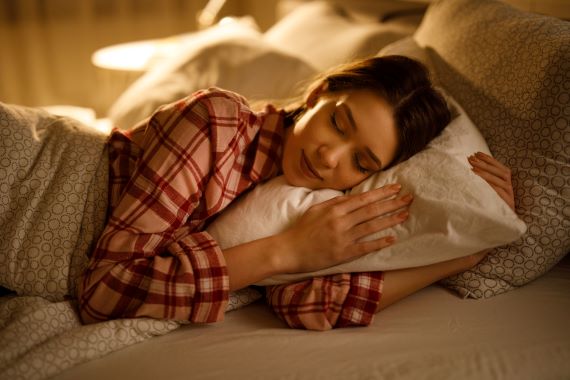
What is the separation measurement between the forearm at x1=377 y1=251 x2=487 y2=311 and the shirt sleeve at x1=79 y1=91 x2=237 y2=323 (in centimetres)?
32

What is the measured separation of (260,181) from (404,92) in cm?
36

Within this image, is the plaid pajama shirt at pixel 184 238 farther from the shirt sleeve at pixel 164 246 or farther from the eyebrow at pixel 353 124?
the eyebrow at pixel 353 124

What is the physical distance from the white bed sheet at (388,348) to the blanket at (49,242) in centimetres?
4

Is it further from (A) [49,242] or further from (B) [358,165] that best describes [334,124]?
(A) [49,242]

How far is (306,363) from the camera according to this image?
822 millimetres

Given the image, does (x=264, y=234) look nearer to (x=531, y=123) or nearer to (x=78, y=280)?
(x=78, y=280)

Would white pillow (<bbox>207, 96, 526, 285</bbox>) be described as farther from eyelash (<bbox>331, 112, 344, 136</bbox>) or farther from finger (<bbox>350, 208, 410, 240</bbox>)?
eyelash (<bbox>331, 112, 344, 136</bbox>)

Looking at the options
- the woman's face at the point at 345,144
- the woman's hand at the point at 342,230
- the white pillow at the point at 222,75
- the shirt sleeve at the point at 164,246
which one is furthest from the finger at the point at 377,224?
the white pillow at the point at 222,75

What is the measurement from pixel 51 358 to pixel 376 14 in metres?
1.48

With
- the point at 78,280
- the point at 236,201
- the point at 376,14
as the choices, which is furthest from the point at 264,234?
the point at 376,14

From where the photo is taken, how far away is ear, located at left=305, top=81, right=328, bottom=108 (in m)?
1.11

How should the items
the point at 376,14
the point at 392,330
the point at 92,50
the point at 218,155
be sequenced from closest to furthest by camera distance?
the point at 392,330 → the point at 218,155 → the point at 376,14 → the point at 92,50

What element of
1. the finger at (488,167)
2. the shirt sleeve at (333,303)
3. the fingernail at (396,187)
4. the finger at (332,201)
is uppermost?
the finger at (488,167)

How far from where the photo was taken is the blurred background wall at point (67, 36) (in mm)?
2436
